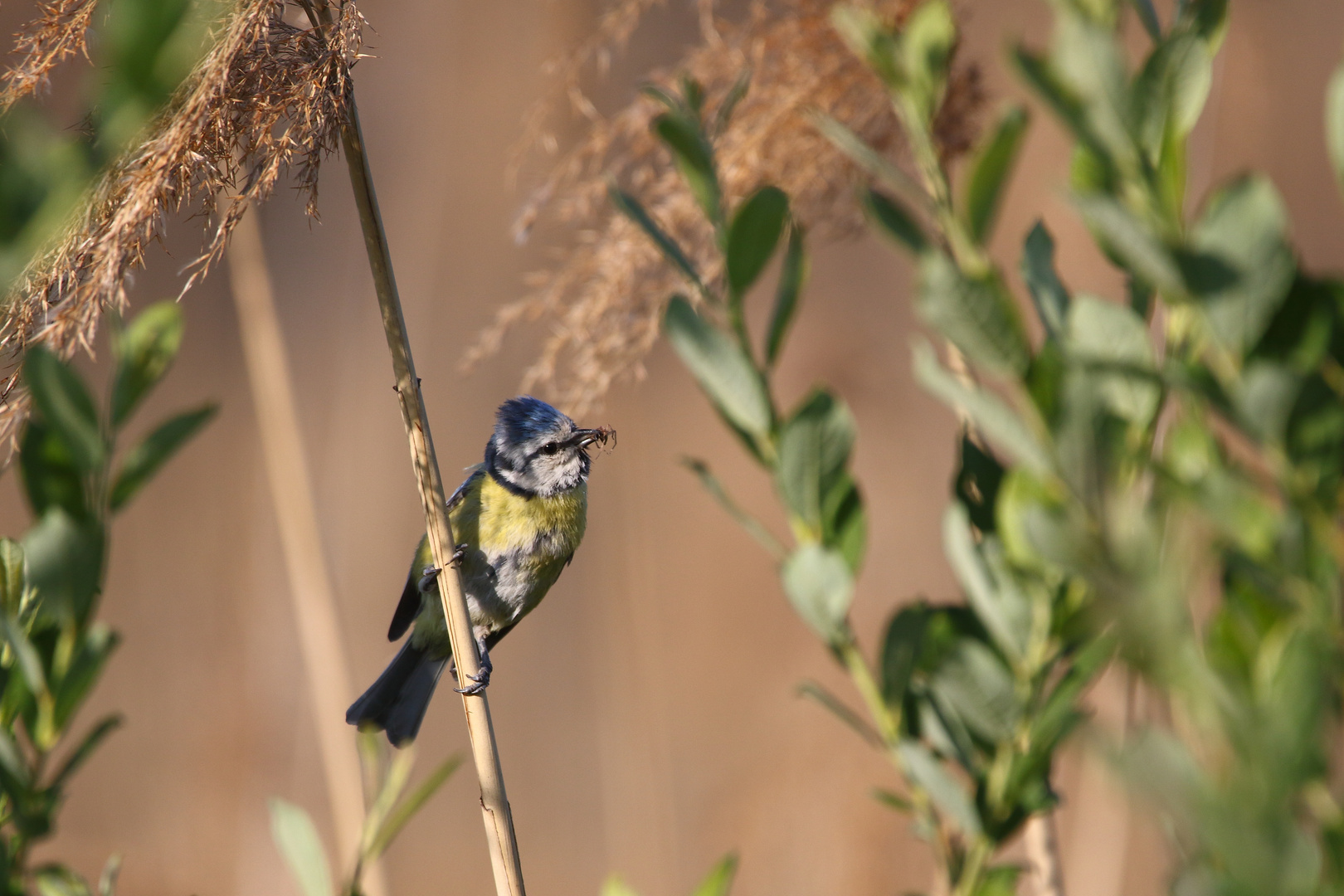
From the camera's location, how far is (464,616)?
1.66 ft

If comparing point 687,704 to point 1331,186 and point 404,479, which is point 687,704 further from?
point 1331,186

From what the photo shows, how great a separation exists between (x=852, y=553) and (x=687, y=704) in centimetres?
176

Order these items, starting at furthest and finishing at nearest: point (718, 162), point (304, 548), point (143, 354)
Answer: point (304, 548), point (718, 162), point (143, 354)

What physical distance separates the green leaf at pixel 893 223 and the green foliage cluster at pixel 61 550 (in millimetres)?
180

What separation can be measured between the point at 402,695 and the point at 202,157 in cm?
101

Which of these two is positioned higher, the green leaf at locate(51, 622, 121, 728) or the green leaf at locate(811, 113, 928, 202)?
the green leaf at locate(51, 622, 121, 728)

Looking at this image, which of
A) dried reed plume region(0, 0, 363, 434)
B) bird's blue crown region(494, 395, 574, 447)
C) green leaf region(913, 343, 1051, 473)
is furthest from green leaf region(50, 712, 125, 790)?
bird's blue crown region(494, 395, 574, 447)

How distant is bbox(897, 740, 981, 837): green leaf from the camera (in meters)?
0.23

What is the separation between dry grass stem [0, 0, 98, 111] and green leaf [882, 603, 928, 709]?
402 millimetres

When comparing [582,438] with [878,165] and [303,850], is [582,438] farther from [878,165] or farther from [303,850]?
[878,165]

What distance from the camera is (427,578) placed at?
1.20 metres

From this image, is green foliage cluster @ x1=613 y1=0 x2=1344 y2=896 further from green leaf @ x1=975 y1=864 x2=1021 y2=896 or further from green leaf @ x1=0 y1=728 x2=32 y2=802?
green leaf @ x1=0 y1=728 x2=32 y2=802

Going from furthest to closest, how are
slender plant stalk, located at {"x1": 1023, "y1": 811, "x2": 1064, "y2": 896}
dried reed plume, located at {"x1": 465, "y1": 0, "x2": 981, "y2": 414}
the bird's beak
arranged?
the bird's beak
dried reed plume, located at {"x1": 465, "y1": 0, "x2": 981, "y2": 414}
slender plant stalk, located at {"x1": 1023, "y1": 811, "x2": 1064, "y2": 896}

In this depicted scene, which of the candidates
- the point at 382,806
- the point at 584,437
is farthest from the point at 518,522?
the point at 382,806
